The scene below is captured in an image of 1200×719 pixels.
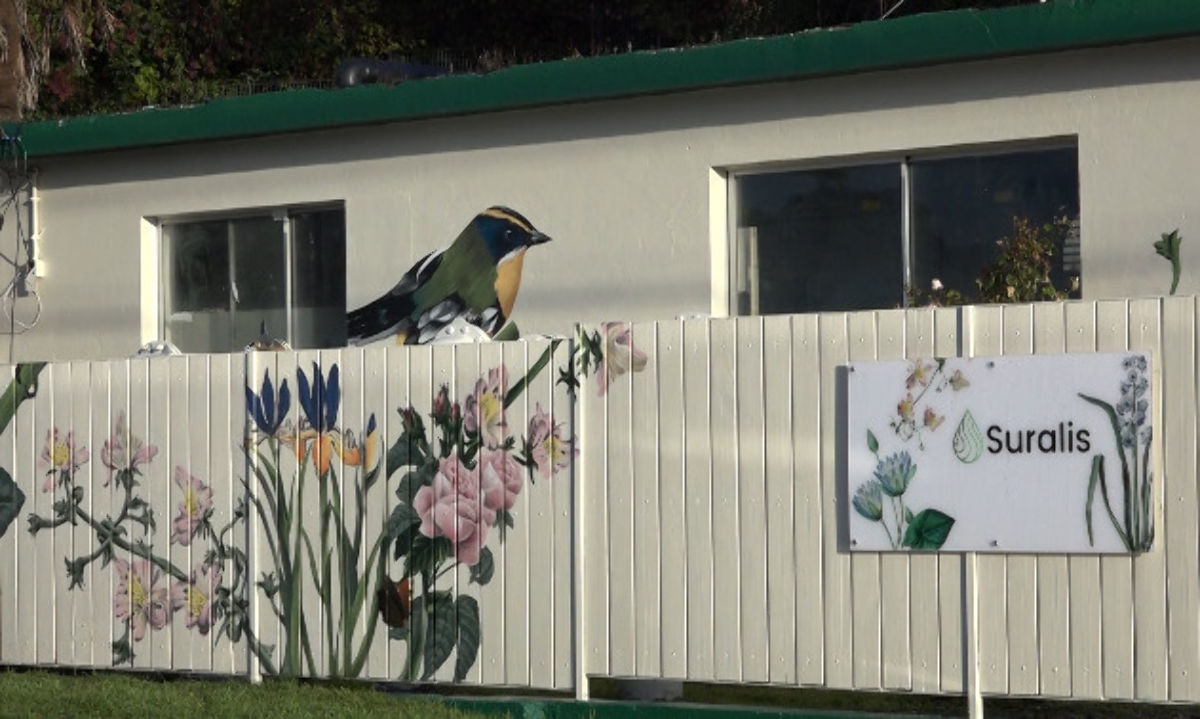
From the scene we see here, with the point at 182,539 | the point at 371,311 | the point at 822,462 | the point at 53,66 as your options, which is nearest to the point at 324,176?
the point at 371,311

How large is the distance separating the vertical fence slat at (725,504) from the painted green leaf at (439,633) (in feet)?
5.36

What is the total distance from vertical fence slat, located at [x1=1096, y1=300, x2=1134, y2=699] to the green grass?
342 cm

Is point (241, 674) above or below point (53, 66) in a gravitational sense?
below

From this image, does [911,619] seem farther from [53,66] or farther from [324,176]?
[53,66]

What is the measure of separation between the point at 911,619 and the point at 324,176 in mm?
6531

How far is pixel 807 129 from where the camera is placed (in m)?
12.5

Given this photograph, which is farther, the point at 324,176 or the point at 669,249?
the point at 324,176

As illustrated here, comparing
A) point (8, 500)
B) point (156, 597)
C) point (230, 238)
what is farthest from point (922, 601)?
point (230, 238)

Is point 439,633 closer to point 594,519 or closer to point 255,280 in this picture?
point 594,519

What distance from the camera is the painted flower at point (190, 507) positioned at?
1184cm

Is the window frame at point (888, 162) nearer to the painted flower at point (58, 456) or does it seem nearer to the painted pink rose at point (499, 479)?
the painted pink rose at point (499, 479)

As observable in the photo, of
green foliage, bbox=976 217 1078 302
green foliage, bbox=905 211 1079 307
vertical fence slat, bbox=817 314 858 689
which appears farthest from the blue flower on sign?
green foliage, bbox=976 217 1078 302

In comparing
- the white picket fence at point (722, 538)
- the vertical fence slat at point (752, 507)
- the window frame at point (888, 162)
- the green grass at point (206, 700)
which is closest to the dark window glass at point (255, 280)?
the white picket fence at point (722, 538)

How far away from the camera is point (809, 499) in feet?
32.3
